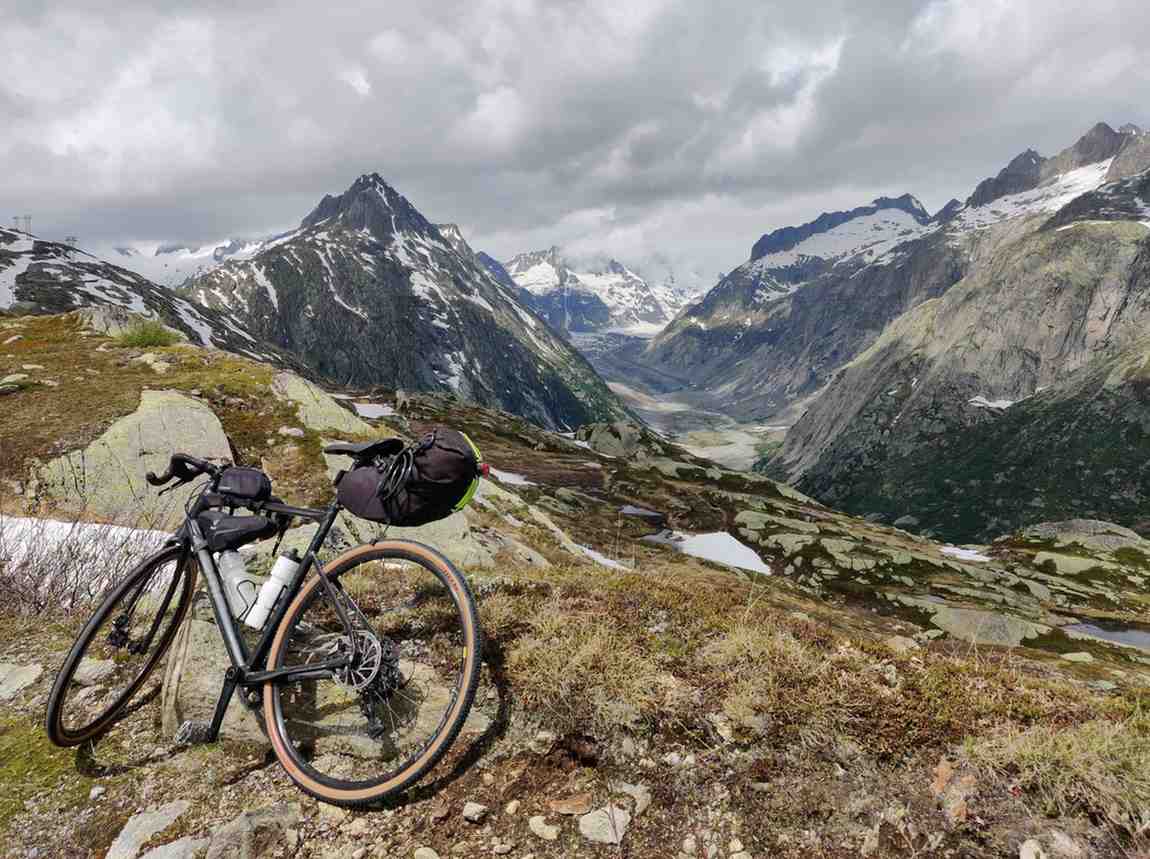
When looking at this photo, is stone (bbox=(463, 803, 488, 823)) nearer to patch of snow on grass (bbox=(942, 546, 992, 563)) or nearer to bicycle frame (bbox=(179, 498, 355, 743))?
bicycle frame (bbox=(179, 498, 355, 743))

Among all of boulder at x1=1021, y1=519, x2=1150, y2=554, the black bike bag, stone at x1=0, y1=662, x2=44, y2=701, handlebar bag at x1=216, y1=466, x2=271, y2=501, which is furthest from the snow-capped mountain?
boulder at x1=1021, y1=519, x2=1150, y2=554

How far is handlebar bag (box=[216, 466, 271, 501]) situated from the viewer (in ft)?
20.1

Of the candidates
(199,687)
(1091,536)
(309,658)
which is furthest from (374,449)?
(1091,536)

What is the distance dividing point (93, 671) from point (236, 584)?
2373 millimetres

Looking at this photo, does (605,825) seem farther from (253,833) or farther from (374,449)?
(374,449)

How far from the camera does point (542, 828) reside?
474 cm

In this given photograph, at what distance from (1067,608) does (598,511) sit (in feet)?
258

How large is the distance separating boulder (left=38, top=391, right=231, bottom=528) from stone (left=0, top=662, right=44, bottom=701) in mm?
6688

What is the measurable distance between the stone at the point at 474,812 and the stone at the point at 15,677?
17.9 ft

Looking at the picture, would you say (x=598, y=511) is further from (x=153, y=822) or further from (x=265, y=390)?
(x=153, y=822)

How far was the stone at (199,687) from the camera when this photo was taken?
5.84m

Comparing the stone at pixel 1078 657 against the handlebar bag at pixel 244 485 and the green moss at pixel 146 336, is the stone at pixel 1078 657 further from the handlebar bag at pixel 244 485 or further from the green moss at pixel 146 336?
the green moss at pixel 146 336

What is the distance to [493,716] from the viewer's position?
5926mm

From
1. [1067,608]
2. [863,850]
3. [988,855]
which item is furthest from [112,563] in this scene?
[1067,608]
